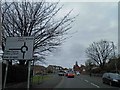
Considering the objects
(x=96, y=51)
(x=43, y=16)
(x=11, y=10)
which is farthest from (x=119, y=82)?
(x=96, y=51)

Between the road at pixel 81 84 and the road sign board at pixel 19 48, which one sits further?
the road at pixel 81 84

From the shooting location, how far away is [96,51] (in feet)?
Result: 290

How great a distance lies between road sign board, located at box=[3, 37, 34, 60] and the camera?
10.1 m

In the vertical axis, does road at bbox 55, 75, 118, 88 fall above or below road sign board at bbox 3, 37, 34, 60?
below

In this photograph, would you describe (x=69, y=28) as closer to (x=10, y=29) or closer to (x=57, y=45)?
(x=57, y=45)

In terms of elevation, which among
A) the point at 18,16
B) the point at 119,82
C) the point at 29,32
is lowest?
the point at 119,82

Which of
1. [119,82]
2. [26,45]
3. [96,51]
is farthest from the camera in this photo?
[96,51]

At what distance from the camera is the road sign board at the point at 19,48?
33.3 feet

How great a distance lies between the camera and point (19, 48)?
33.9 feet

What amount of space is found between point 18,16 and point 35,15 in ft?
4.55

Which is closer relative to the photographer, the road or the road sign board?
the road sign board

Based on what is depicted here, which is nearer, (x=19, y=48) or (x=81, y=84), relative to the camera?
(x=19, y=48)

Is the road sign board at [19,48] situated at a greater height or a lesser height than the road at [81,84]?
greater

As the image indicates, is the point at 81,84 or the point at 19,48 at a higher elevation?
the point at 19,48
